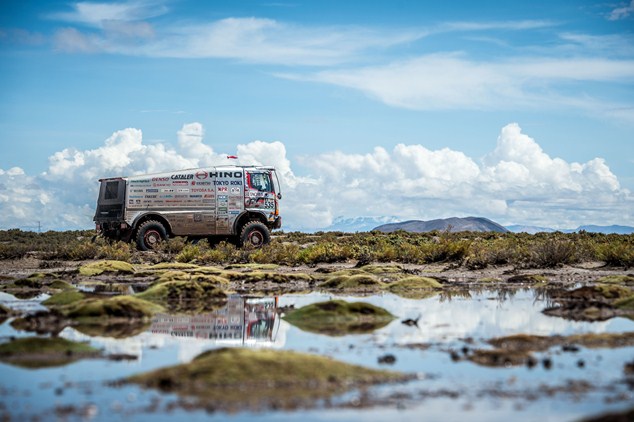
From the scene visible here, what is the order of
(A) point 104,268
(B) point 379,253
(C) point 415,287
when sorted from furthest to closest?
(B) point 379,253, (A) point 104,268, (C) point 415,287

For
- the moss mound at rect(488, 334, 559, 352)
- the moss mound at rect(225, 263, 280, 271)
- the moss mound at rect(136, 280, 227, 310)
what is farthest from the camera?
the moss mound at rect(225, 263, 280, 271)

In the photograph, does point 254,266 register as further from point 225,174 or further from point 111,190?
point 111,190

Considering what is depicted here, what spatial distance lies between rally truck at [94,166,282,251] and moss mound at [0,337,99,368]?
21500 millimetres

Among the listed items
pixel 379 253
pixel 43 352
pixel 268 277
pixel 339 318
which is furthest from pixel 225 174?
pixel 43 352

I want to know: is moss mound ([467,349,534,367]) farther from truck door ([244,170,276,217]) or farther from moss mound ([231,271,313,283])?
truck door ([244,170,276,217])

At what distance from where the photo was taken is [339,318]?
13.7 m

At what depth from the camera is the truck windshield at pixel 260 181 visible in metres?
32.8

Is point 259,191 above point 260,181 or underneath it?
underneath

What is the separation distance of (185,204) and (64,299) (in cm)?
1622

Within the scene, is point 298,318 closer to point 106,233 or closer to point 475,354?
point 475,354

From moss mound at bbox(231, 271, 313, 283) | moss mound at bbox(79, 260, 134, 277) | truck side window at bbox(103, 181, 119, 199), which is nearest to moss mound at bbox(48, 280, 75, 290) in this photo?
moss mound at bbox(79, 260, 134, 277)

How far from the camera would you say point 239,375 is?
328 inches

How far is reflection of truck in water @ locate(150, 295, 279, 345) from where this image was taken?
12.0 m

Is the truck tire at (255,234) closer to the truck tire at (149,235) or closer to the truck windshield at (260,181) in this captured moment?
the truck windshield at (260,181)
